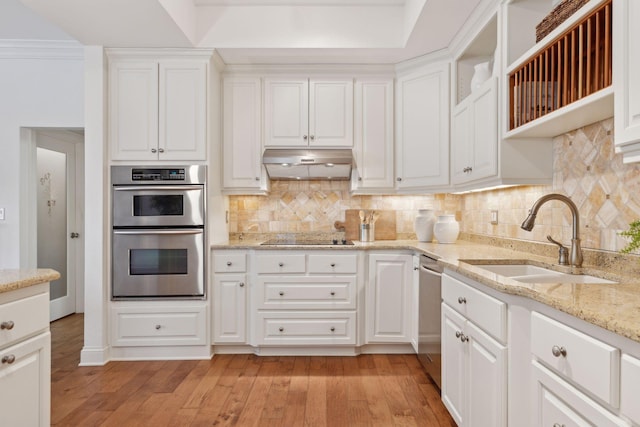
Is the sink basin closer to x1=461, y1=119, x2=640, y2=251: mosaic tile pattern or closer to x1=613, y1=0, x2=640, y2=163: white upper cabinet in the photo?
x1=461, y1=119, x2=640, y2=251: mosaic tile pattern

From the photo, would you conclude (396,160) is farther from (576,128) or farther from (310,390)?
(310,390)

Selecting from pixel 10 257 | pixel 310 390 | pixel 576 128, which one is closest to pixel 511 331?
pixel 576 128

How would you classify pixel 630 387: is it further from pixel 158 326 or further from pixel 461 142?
pixel 158 326

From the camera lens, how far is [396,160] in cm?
336

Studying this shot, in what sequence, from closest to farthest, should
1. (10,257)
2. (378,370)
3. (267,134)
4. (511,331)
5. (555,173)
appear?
(511,331)
(555,173)
(378,370)
(267,134)
(10,257)

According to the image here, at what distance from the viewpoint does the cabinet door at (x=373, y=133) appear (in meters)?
3.34

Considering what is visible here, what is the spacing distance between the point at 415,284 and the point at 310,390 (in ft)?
3.58

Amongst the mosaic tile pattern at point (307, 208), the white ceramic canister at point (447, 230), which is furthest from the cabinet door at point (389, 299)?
the mosaic tile pattern at point (307, 208)

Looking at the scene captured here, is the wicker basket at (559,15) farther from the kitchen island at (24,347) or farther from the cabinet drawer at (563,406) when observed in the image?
the kitchen island at (24,347)

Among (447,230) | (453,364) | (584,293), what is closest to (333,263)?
(447,230)

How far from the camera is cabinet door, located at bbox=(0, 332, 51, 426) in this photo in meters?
1.39

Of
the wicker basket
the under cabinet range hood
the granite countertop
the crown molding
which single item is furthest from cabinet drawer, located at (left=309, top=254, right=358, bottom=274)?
the crown molding

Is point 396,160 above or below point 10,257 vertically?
above

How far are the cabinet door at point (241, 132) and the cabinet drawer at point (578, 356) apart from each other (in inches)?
99.4
